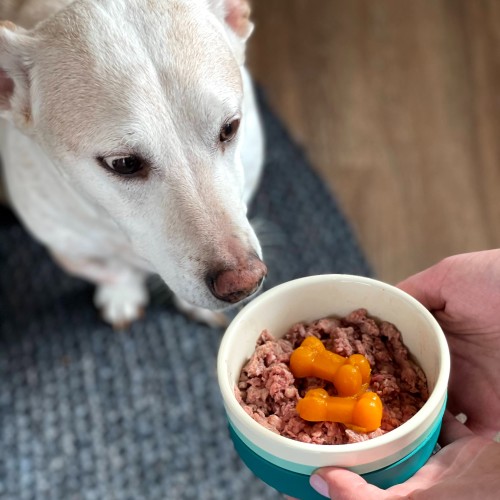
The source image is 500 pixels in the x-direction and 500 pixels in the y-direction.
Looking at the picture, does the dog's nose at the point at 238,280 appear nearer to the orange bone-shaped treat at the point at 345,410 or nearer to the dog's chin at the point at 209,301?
the dog's chin at the point at 209,301

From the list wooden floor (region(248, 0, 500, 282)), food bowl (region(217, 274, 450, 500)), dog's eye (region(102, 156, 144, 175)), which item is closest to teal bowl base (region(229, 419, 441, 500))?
food bowl (region(217, 274, 450, 500))

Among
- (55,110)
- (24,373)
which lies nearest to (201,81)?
(55,110)

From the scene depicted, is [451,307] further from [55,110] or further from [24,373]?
[24,373]

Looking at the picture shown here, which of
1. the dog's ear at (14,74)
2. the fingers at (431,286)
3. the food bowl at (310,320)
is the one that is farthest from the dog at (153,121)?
the fingers at (431,286)

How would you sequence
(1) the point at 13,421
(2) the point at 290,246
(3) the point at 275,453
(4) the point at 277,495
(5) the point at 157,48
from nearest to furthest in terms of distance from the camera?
(3) the point at 275,453
(5) the point at 157,48
(4) the point at 277,495
(1) the point at 13,421
(2) the point at 290,246

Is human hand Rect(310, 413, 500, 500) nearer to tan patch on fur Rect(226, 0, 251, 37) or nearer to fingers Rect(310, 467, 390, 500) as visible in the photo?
fingers Rect(310, 467, 390, 500)

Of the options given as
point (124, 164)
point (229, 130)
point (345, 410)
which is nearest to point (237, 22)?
point (229, 130)
